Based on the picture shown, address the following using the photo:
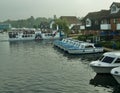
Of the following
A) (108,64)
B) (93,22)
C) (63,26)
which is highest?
(93,22)

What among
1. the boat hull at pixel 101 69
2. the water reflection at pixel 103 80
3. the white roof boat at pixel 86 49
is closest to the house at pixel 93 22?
the white roof boat at pixel 86 49

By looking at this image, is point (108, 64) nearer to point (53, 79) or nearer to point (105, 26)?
point (53, 79)

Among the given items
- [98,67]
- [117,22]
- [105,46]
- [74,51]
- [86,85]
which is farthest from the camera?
[117,22]

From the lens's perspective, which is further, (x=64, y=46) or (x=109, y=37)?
(x=109, y=37)

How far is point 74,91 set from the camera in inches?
1278

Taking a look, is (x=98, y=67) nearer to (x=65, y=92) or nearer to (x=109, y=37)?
(x=65, y=92)

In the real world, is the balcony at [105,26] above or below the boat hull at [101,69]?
above

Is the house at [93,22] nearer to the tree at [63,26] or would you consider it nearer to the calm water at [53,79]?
the tree at [63,26]

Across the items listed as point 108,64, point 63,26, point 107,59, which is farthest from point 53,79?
point 63,26

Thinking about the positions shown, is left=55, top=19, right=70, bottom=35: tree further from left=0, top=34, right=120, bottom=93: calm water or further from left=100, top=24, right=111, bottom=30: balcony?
left=0, top=34, right=120, bottom=93: calm water

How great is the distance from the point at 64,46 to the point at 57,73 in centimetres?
2899

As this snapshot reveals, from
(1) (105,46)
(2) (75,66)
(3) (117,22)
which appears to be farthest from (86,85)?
(3) (117,22)

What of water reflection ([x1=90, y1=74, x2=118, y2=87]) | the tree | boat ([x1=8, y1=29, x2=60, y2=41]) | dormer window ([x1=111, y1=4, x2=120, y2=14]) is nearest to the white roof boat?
dormer window ([x1=111, y1=4, x2=120, y2=14])

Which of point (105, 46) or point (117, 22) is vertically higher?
point (117, 22)
